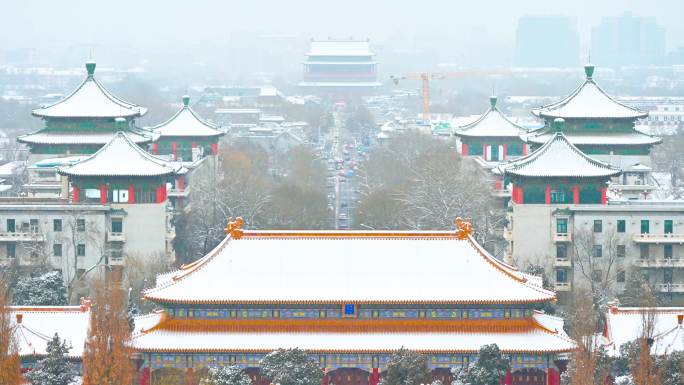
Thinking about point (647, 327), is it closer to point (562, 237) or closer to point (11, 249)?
point (562, 237)

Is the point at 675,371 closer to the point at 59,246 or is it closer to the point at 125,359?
the point at 125,359

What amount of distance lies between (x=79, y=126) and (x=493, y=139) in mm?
18186

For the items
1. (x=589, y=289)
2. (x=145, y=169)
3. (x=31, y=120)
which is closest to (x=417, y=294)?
(x=589, y=289)

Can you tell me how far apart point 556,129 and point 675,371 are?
2363 cm

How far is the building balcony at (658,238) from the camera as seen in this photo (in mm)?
62062

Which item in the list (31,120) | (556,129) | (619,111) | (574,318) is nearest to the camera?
(574,318)

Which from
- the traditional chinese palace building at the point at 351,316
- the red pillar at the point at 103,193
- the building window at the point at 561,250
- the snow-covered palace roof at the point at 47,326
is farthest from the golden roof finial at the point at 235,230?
the building window at the point at 561,250

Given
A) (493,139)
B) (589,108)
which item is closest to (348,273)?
(589,108)

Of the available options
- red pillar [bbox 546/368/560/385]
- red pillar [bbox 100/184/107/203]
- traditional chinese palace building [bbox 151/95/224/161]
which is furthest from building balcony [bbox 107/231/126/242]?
red pillar [bbox 546/368/560/385]

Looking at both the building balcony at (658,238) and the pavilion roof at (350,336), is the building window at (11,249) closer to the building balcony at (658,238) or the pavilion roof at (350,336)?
the pavilion roof at (350,336)

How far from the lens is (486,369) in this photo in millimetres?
43219

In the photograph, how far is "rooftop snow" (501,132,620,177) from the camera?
6291 centimetres

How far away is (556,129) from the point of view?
6488 centimetres

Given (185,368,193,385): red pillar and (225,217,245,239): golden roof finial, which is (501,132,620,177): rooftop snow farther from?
(185,368,193,385): red pillar
